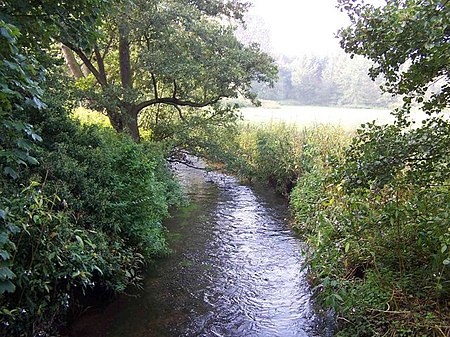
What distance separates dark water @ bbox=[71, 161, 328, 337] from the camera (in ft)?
13.7

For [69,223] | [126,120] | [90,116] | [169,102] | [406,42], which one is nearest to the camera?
[406,42]

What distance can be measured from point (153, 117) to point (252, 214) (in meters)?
4.42

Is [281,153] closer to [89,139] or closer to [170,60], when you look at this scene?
[170,60]

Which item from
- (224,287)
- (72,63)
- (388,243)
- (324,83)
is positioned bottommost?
(224,287)

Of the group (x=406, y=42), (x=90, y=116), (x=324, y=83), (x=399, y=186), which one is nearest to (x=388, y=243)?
(x=399, y=186)

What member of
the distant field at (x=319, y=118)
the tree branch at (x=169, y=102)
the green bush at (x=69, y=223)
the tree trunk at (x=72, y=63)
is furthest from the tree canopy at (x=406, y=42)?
the tree trunk at (x=72, y=63)

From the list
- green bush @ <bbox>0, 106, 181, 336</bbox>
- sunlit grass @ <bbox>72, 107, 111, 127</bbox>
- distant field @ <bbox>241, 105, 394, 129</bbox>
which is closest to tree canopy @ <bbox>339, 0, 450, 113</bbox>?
green bush @ <bbox>0, 106, 181, 336</bbox>

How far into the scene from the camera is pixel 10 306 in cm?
286

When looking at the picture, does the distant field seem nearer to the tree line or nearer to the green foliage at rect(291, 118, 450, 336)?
the green foliage at rect(291, 118, 450, 336)

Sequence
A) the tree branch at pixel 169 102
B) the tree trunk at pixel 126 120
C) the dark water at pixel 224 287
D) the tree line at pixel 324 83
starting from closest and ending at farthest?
the dark water at pixel 224 287, the tree trunk at pixel 126 120, the tree branch at pixel 169 102, the tree line at pixel 324 83

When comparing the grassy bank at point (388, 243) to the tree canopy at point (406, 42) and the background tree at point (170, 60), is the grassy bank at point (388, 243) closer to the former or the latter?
the tree canopy at point (406, 42)

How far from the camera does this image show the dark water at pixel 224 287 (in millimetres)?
4180

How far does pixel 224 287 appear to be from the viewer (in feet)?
16.9

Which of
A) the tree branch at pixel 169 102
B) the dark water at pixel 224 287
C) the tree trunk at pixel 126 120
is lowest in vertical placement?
the dark water at pixel 224 287
